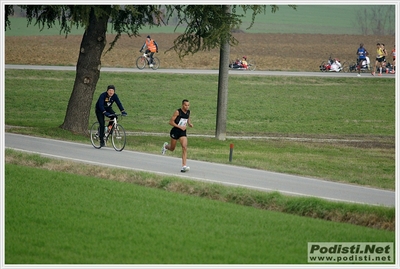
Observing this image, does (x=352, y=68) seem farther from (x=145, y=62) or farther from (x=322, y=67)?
(x=145, y=62)

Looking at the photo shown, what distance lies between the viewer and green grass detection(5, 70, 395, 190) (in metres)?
24.9

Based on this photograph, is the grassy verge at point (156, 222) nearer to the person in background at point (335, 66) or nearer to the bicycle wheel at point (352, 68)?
the person in background at point (335, 66)

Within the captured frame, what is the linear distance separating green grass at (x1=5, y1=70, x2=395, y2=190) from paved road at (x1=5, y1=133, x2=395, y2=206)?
108 centimetres

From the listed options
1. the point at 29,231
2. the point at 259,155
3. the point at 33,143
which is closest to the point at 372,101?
the point at 259,155

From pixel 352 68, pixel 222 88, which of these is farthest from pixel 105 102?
pixel 352 68

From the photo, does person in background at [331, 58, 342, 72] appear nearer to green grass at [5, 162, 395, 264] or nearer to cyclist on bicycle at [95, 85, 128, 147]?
cyclist on bicycle at [95, 85, 128, 147]

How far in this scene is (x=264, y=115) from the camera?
39.1 meters

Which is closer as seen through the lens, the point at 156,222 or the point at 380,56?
the point at 156,222

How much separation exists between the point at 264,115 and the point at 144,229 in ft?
85.9

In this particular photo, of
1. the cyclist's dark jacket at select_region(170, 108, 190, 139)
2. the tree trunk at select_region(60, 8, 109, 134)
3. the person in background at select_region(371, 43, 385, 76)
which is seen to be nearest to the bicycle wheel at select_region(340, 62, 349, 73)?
the person in background at select_region(371, 43, 385, 76)

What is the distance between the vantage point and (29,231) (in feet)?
42.0

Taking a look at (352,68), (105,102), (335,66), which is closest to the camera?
(105,102)

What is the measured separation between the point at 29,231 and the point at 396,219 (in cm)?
597

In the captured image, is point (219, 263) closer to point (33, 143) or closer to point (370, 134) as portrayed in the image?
point (33, 143)
